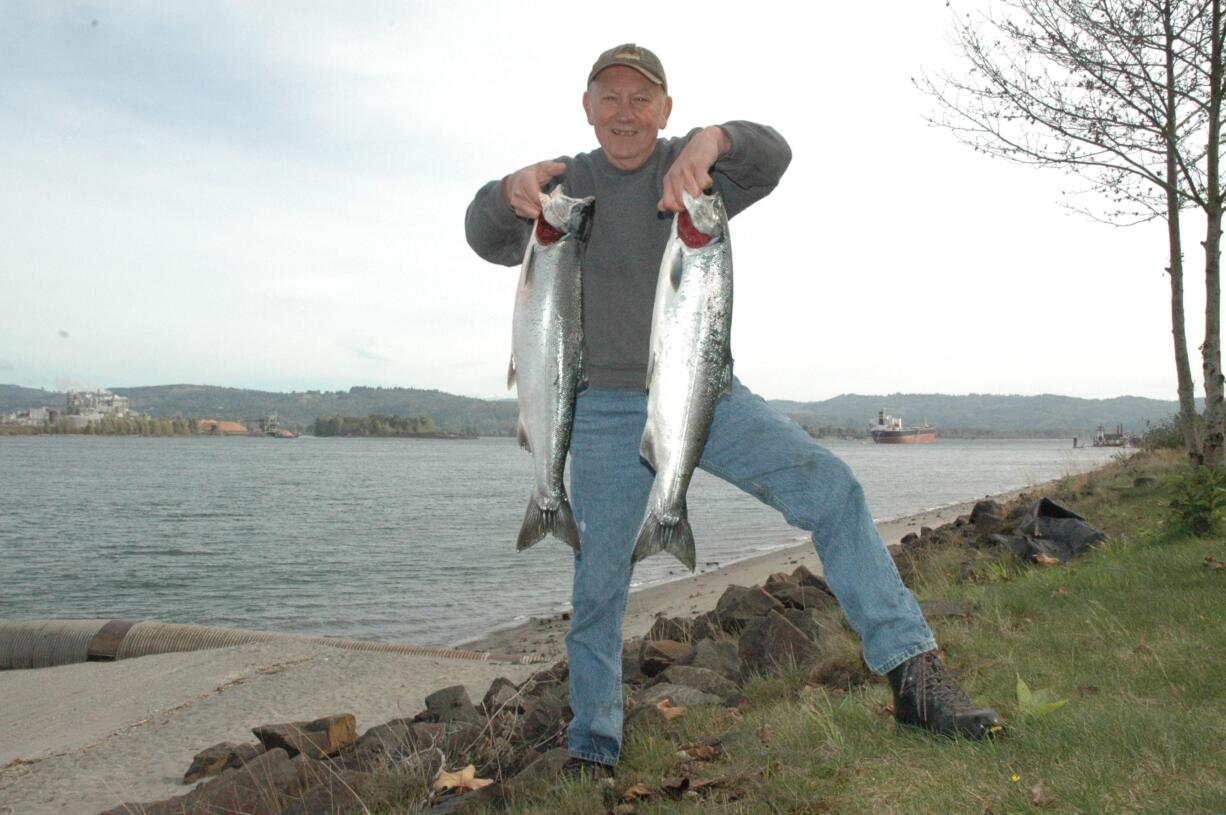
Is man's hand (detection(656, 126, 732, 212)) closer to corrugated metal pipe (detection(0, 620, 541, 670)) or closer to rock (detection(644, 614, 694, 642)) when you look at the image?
rock (detection(644, 614, 694, 642))

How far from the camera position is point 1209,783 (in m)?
3.03

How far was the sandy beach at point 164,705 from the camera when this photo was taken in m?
6.41

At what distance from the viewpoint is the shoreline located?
12.5 meters

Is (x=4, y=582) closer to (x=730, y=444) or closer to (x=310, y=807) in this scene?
(x=310, y=807)

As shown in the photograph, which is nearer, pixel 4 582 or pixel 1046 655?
pixel 1046 655

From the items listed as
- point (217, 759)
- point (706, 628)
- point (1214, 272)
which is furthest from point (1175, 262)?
point (217, 759)

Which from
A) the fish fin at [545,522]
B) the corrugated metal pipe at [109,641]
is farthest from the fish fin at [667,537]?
the corrugated metal pipe at [109,641]

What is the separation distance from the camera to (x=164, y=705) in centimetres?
842

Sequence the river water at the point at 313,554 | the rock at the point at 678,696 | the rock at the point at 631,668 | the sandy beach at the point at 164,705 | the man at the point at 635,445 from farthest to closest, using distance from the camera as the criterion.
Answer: the river water at the point at 313,554 < the rock at the point at 631,668 < the sandy beach at the point at 164,705 < the rock at the point at 678,696 < the man at the point at 635,445

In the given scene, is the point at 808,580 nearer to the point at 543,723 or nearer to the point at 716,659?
the point at 716,659

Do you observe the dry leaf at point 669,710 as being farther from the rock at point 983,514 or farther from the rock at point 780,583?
the rock at point 983,514

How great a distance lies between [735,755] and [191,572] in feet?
68.3

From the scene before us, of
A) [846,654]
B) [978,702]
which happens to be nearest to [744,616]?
[846,654]

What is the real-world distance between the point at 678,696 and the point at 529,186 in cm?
320
